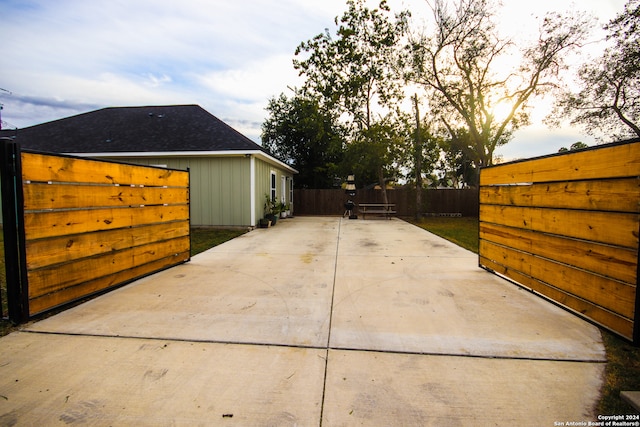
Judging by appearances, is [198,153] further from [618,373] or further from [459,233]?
[618,373]

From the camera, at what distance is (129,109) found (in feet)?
46.3

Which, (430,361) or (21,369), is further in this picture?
(430,361)

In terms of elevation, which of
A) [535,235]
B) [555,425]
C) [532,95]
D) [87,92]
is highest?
[532,95]

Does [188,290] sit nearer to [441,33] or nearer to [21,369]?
[21,369]

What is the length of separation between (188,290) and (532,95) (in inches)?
759

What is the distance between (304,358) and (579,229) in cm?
305

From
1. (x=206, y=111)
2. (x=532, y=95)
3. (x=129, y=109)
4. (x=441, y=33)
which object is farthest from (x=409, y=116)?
(x=129, y=109)

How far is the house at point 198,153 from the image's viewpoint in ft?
34.8

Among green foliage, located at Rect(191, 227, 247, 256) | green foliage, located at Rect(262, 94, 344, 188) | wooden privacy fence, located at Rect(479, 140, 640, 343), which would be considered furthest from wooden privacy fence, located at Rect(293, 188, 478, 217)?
wooden privacy fence, located at Rect(479, 140, 640, 343)

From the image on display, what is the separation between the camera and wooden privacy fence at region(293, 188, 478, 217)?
18891 millimetres

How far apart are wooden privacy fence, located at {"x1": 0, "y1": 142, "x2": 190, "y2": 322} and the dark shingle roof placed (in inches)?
237

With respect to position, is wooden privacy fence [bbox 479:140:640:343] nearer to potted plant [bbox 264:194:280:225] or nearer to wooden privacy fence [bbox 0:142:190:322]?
wooden privacy fence [bbox 0:142:190:322]

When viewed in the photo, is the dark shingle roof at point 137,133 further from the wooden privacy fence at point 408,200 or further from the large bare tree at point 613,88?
the large bare tree at point 613,88

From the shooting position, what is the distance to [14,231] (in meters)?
2.82
